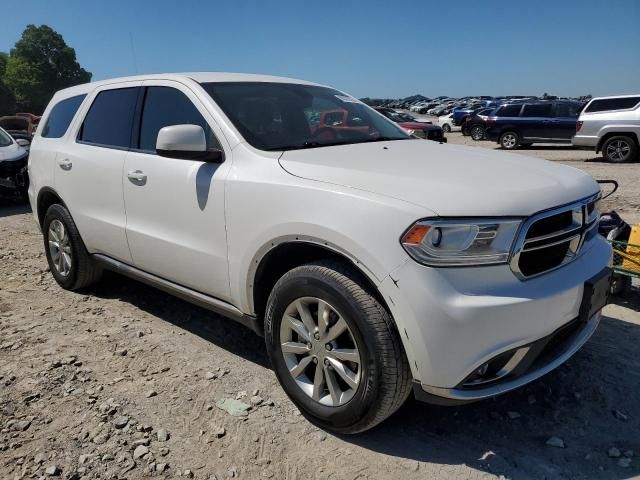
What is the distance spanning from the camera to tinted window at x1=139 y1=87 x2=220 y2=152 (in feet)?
10.5

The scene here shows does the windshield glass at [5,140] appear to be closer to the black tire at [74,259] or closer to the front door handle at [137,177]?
the black tire at [74,259]

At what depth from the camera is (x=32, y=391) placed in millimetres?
3094

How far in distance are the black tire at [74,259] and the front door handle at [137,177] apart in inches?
42.8

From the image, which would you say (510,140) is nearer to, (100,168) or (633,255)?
(633,255)

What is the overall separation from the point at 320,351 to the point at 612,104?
1381cm

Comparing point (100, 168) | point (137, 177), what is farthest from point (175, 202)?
point (100, 168)

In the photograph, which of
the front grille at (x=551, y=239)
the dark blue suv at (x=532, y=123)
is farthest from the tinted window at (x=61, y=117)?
the dark blue suv at (x=532, y=123)

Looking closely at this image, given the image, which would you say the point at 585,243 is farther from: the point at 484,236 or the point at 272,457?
the point at 272,457

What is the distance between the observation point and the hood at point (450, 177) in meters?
2.18

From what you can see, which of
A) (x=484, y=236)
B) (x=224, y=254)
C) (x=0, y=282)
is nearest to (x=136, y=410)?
(x=224, y=254)

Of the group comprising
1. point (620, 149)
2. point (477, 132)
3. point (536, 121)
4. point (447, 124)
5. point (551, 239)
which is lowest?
point (447, 124)

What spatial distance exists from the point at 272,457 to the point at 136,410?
87 centimetres

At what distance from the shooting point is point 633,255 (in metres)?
3.77

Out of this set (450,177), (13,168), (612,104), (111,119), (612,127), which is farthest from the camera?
(612,104)
